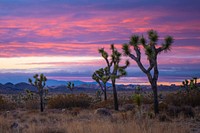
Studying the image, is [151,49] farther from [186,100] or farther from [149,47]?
[186,100]

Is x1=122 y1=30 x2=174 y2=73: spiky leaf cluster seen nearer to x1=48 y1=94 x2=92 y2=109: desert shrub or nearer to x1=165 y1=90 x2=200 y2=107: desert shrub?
x1=165 y1=90 x2=200 y2=107: desert shrub

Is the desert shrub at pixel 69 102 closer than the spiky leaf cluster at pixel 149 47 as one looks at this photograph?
No

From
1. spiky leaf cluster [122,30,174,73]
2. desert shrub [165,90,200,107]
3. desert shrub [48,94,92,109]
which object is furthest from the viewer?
desert shrub [48,94,92,109]

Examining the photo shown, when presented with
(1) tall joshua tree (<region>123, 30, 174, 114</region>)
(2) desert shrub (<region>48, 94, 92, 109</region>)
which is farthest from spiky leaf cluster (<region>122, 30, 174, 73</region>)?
(2) desert shrub (<region>48, 94, 92, 109</region>)

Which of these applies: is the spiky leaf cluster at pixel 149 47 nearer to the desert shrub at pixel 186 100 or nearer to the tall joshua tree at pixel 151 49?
the tall joshua tree at pixel 151 49

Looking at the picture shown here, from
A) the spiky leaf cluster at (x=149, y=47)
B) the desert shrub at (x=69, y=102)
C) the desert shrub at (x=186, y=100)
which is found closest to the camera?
the spiky leaf cluster at (x=149, y=47)

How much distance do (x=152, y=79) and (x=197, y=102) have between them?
9265 millimetres

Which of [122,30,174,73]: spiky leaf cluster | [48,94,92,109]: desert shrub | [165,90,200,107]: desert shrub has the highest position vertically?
[122,30,174,73]: spiky leaf cluster

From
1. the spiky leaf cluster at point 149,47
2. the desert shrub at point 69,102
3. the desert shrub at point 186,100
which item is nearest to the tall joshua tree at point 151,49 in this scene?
the spiky leaf cluster at point 149,47

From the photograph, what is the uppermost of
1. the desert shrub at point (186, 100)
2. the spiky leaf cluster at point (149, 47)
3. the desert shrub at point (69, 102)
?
the spiky leaf cluster at point (149, 47)

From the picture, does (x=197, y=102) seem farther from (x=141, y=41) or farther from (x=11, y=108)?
(x=11, y=108)

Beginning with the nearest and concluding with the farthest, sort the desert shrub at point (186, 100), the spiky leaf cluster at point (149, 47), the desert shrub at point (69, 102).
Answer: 1. the spiky leaf cluster at point (149, 47)
2. the desert shrub at point (186, 100)
3. the desert shrub at point (69, 102)

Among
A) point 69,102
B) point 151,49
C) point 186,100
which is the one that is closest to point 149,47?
point 151,49

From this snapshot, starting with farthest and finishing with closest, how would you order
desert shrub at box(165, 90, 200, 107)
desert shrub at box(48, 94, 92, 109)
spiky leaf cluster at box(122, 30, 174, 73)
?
desert shrub at box(48, 94, 92, 109) → desert shrub at box(165, 90, 200, 107) → spiky leaf cluster at box(122, 30, 174, 73)
